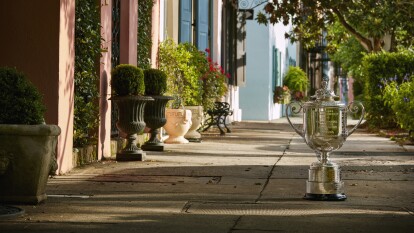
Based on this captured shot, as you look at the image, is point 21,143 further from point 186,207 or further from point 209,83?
point 209,83

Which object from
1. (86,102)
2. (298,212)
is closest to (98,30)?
(86,102)

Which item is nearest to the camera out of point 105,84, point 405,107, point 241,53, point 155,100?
point 105,84

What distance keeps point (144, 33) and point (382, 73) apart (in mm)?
8832

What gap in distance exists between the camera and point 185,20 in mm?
20125

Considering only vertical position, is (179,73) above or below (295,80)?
below

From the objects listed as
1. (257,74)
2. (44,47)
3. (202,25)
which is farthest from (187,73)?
(257,74)

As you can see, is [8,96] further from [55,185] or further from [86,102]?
[86,102]

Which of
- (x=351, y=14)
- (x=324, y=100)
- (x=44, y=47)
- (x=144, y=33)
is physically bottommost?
(x=324, y=100)

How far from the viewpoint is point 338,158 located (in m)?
14.1

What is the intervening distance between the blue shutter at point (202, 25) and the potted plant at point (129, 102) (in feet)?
28.6

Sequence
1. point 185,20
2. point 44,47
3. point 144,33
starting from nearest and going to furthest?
point 44,47
point 144,33
point 185,20

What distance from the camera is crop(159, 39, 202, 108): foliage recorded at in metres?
18.0

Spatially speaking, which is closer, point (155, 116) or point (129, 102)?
point (129, 102)

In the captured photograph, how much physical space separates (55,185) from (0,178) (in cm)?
177
